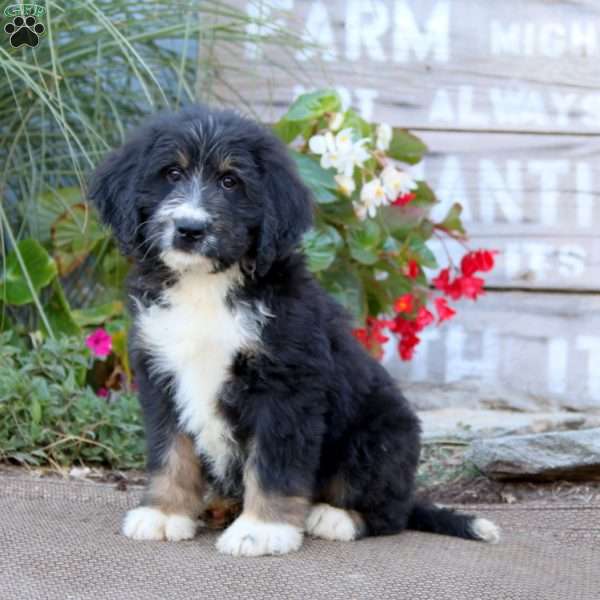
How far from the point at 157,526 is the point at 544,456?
1.96 m

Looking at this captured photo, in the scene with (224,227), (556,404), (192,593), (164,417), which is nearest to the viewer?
(192,593)

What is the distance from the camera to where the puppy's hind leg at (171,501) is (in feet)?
12.4

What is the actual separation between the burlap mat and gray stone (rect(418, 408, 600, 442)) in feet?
4.62

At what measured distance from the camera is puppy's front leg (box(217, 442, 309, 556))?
359 cm

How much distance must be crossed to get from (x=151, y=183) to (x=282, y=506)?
1118 millimetres

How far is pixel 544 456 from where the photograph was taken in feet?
16.3

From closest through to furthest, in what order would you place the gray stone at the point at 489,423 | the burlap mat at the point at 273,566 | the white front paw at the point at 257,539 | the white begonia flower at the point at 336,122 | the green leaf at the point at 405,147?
1. the burlap mat at the point at 273,566
2. the white front paw at the point at 257,539
3. the white begonia flower at the point at 336,122
4. the gray stone at the point at 489,423
5. the green leaf at the point at 405,147

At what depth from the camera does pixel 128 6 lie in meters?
5.72

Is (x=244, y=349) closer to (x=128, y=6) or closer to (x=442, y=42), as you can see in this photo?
(x=128, y=6)

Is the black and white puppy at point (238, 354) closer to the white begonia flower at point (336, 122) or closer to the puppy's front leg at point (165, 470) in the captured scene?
the puppy's front leg at point (165, 470)

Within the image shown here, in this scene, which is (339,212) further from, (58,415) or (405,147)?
(58,415)

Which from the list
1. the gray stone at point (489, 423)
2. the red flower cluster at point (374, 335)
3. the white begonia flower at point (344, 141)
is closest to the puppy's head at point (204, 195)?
the white begonia flower at point (344, 141)

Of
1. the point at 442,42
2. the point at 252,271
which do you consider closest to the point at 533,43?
the point at 442,42

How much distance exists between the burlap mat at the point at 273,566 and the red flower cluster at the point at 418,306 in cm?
167
